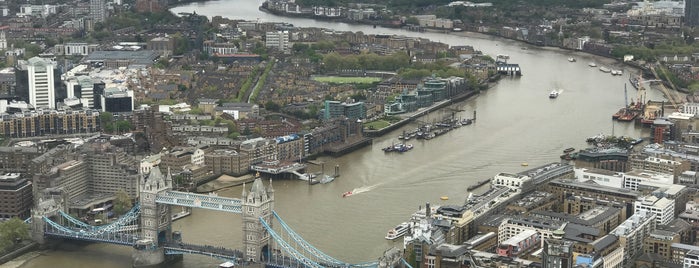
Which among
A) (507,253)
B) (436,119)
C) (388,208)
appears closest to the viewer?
(507,253)

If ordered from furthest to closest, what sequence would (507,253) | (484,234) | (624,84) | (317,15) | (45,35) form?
(317,15) → (45,35) → (624,84) → (484,234) → (507,253)

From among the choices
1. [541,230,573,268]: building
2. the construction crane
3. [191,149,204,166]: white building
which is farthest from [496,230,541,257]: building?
the construction crane

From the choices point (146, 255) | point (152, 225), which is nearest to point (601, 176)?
point (152, 225)

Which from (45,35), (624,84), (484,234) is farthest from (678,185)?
(45,35)

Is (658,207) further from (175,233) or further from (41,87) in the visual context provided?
(41,87)

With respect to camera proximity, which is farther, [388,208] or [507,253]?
[388,208]

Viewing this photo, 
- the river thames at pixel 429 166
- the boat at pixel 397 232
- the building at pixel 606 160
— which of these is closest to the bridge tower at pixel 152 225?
the river thames at pixel 429 166

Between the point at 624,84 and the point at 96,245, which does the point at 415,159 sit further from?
the point at 624,84
